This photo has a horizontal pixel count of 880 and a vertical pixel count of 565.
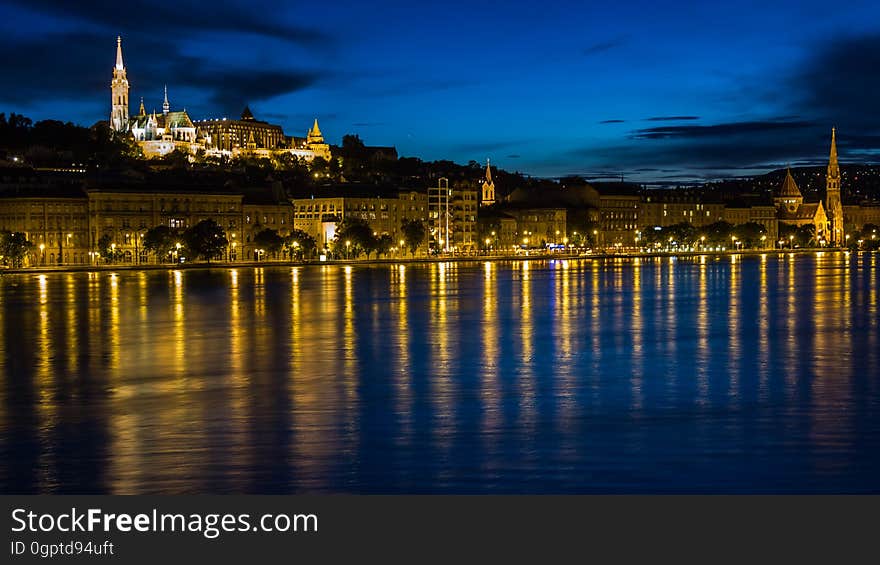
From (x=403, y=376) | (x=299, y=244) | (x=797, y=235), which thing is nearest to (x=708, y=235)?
(x=797, y=235)

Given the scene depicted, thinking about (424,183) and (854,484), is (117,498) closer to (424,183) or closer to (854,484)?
(854,484)

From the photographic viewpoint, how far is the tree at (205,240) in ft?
334

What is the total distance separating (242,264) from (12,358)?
7879 centimetres

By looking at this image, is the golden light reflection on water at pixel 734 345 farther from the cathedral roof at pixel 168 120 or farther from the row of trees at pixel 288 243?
the cathedral roof at pixel 168 120

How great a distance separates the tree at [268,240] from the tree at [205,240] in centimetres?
630

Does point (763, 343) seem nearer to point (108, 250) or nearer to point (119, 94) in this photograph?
point (108, 250)

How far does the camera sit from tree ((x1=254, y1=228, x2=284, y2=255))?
11069cm

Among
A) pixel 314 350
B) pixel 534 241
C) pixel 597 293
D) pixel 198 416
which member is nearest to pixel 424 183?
pixel 534 241

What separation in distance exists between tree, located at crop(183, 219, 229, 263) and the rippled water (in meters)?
59.0

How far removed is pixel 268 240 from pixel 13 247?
26.6 m

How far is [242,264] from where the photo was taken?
347ft

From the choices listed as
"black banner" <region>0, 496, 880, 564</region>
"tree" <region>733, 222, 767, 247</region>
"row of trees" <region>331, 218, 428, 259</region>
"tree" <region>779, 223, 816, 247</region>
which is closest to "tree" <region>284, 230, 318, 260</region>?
"row of trees" <region>331, 218, 428, 259</region>

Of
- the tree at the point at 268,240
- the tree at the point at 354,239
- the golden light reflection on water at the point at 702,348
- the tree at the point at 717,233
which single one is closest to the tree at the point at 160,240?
the tree at the point at 268,240

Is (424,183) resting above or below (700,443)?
above
